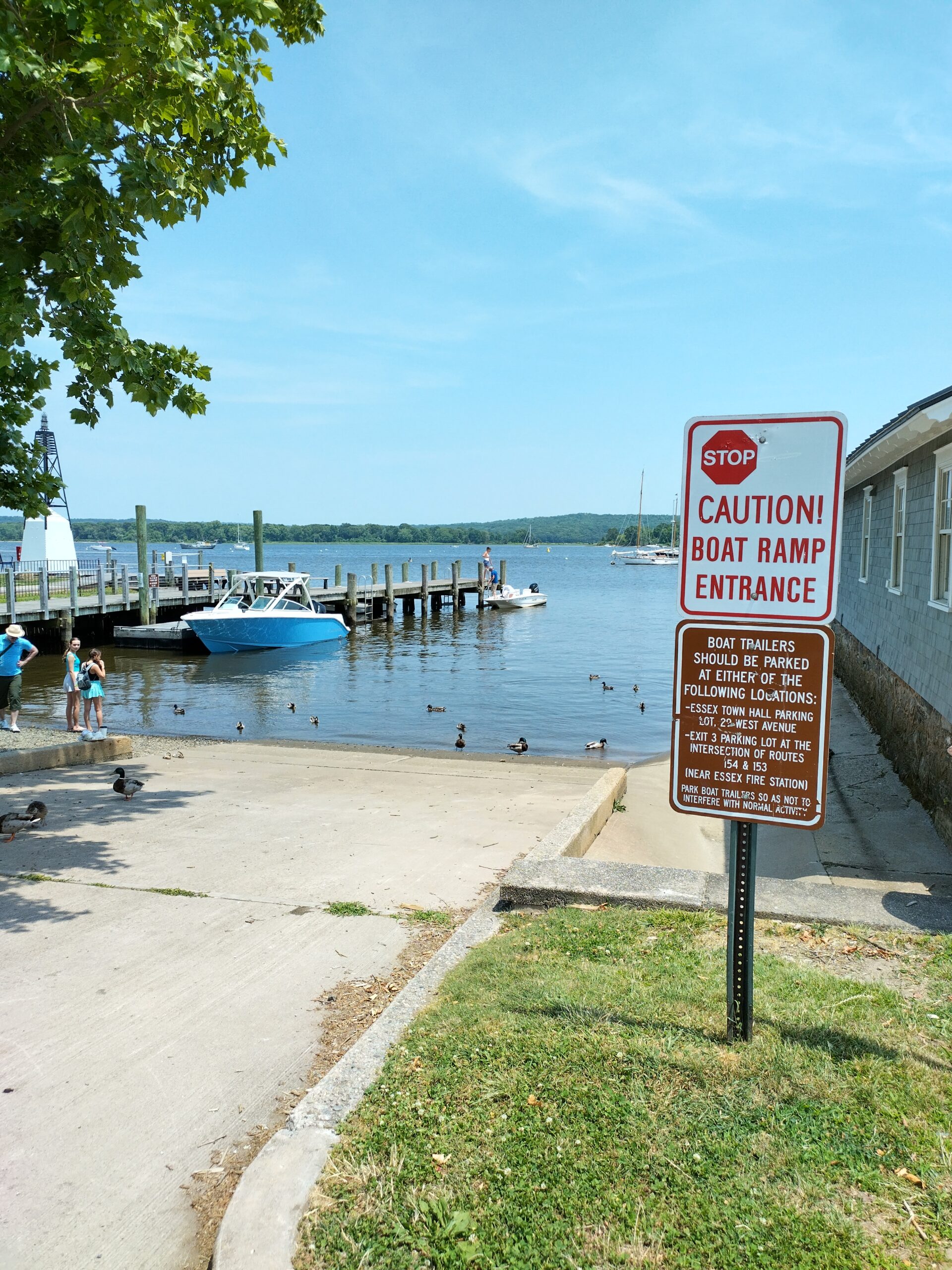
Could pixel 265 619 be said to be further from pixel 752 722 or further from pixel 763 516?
pixel 763 516

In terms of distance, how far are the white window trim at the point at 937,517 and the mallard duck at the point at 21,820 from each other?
347 inches

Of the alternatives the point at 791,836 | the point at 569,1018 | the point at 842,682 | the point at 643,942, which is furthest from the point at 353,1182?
the point at 842,682

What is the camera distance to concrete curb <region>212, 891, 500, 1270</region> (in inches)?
111

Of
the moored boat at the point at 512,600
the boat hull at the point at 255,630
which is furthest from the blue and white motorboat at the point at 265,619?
the moored boat at the point at 512,600

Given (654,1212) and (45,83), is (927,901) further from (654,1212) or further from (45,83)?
(45,83)

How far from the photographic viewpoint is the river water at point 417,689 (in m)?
20.2

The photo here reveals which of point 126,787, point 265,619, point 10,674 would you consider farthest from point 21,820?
point 265,619

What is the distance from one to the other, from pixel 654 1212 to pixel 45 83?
7.15 metres

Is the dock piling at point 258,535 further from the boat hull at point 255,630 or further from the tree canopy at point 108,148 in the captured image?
the tree canopy at point 108,148

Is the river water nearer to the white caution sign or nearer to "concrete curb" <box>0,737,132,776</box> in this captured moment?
"concrete curb" <box>0,737,132,776</box>

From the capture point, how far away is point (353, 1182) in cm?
307

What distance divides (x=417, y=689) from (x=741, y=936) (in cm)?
2277

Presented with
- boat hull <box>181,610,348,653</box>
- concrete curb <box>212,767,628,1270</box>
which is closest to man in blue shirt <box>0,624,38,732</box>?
concrete curb <box>212,767,628,1270</box>

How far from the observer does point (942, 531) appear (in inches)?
382
